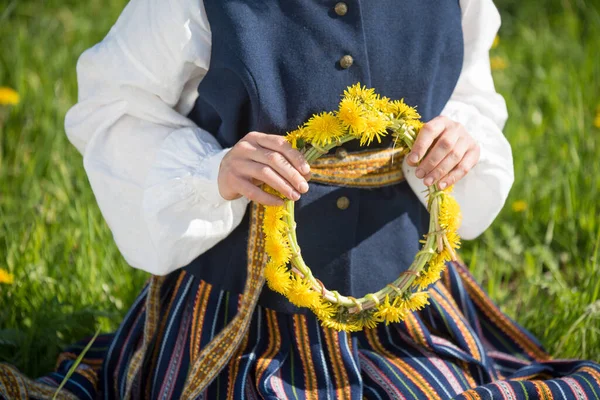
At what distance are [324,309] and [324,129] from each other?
296 mm

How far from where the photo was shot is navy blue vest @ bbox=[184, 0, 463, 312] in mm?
1269

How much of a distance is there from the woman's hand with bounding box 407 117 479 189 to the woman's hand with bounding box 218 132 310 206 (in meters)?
0.19

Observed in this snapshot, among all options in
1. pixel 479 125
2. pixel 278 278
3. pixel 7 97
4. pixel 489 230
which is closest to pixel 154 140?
pixel 278 278

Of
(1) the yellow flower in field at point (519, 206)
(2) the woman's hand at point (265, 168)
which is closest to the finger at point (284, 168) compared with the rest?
A: (2) the woman's hand at point (265, 168)

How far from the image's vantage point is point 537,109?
106 inches

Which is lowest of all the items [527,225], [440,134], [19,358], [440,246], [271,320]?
[19,358]

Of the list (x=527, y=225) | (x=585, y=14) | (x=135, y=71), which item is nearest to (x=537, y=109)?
(x=527, y=225)

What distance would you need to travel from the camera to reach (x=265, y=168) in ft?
3.97

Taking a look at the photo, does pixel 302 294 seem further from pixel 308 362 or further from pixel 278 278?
pixel 308 362

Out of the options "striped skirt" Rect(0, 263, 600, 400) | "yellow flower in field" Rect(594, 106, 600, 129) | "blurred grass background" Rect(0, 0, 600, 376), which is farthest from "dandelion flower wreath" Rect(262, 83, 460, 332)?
"yellow flower in field" Rect(594, 106, 600, 129)

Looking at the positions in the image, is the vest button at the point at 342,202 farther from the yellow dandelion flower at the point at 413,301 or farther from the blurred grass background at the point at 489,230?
the blurred grass background at the point at 489,230

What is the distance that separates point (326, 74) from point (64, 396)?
2.63ft

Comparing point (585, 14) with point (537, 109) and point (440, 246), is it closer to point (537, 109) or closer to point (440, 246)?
point (537, 109)

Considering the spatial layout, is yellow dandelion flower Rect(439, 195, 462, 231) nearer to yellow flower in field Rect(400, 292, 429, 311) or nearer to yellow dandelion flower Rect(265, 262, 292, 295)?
yellow flower in field Rect(400, 292, 429, 311)
